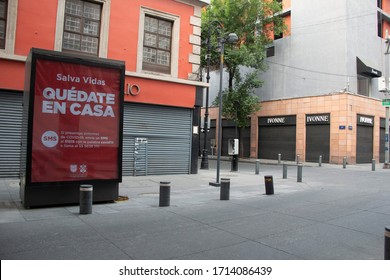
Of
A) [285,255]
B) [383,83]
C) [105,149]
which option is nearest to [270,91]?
[383,83]

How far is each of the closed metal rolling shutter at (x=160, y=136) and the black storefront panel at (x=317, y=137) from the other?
15177 mm

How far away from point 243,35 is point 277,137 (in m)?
9.54

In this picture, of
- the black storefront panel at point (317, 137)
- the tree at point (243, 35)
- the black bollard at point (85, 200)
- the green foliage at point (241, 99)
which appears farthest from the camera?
the green foliage at point (241, 99)

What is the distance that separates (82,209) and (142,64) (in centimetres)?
912

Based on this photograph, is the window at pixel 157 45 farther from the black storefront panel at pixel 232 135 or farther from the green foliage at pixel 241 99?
the black storefront panel at pixel 232 135

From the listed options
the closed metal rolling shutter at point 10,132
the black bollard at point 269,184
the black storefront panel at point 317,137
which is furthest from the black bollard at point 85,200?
the black storefront panel at point 317,137

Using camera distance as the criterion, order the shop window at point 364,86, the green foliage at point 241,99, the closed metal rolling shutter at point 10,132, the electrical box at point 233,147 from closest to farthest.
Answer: the closed metal rolling shutter at point 10,132, the electrical box at point 233,147, the shop window at point 364,86, the green foliage at point 241,99

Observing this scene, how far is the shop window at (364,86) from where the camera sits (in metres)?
28.1

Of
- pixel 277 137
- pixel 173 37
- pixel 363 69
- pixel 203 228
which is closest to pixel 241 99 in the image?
pixel 277 137

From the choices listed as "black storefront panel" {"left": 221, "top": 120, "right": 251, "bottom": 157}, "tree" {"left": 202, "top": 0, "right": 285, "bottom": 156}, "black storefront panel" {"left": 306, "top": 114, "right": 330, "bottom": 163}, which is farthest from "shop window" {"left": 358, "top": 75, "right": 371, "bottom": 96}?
"black storefront panel" {"left": 221, "top": 120, "right": 251, "bottom": 157}

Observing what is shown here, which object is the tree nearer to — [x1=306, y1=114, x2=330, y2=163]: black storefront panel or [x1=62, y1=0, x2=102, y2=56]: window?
[x1=306, y1=114, x2=330, y2=163]: black storefront panel

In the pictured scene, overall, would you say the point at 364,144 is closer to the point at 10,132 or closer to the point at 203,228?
the point at 203,228

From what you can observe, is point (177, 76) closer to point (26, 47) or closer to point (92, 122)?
point (26, 47)

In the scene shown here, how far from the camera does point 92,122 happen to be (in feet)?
28.3
